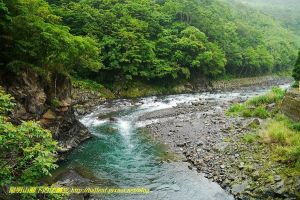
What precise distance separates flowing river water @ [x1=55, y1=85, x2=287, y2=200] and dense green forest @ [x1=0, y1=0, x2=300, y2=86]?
6.99 metres

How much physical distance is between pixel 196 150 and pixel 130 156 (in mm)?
4994

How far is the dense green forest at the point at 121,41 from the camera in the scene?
70.5 feet

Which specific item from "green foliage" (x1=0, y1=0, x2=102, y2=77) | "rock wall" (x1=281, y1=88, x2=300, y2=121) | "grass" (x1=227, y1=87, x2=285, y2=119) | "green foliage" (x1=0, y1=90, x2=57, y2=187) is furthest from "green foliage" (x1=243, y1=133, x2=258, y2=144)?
"green foliage" (x1=0, y1=90, x2=57, y2=187)

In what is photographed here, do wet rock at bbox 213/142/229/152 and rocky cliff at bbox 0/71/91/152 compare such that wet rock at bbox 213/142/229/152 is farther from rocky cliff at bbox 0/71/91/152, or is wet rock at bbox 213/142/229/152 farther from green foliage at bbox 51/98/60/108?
green foliage at bbox 51/98/60/108

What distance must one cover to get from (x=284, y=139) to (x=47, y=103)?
57.6 ft

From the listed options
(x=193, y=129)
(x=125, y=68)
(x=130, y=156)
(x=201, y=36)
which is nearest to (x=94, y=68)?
(x=125, y=68)

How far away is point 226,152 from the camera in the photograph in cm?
2084

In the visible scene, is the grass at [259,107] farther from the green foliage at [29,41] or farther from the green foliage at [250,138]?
the green foliage at [29,41]

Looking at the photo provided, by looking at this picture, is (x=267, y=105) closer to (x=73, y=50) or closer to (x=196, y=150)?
(x=196, y=150)

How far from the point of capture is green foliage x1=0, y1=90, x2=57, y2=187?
8.34m

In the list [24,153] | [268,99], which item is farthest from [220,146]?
[24,153]

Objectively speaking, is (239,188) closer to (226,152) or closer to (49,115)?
(226,152)

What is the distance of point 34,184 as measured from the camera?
9031 mm

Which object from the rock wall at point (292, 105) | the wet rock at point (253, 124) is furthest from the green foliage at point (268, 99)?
the wet rock at point (253, 124)
